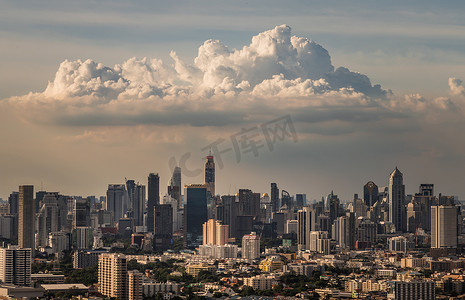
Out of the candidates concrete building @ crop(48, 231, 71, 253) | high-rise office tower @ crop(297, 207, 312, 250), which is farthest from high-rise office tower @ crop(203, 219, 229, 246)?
concrete building @ crop(48, 231, 71, 253)

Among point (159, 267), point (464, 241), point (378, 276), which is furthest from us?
point (464, 241)

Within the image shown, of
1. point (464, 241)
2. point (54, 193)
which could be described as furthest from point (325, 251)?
point (54, 193)

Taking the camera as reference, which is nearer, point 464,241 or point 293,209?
point 464,241

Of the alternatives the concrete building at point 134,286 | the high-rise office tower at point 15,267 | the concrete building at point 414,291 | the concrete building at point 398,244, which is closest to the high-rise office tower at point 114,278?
the concrete building at point 134,286

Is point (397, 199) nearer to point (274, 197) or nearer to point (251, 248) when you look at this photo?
point (274, 197)

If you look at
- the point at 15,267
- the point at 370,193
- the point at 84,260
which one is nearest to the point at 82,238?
the point at 84,260

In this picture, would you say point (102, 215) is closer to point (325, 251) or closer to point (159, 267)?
point (325, 251)

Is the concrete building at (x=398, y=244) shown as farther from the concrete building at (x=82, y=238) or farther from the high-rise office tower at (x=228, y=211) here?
the concrete building at (x=82, y=238)
